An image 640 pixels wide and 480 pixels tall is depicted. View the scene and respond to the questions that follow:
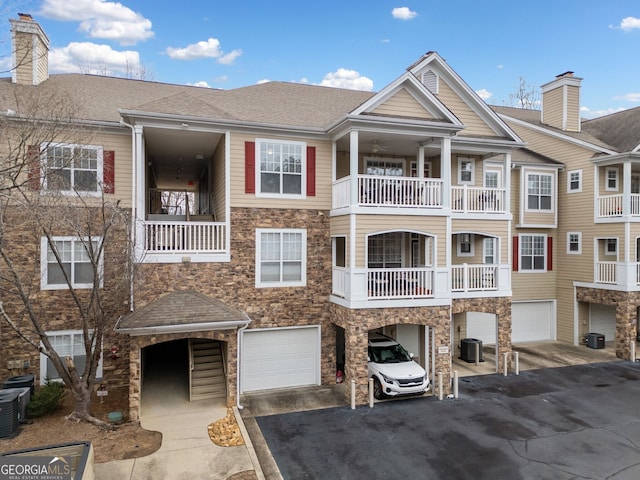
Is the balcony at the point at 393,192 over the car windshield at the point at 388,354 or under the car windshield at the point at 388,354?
over

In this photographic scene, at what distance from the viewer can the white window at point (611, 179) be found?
63.6ft

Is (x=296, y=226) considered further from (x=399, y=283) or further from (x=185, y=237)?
(x=399, y=283)

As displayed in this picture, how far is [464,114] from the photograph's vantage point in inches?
633

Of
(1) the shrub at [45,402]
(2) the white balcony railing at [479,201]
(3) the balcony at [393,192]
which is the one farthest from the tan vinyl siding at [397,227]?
(1) the shrub at [45,402]

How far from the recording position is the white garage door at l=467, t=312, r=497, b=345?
63.5ft

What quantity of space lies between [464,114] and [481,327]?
987cm

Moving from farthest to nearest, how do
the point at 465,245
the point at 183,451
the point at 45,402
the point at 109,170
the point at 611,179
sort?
1. the point at 611,179
2. the point at 465,245
3. the point at 109,170
4. the point at 45,402
5. the point at 183,451

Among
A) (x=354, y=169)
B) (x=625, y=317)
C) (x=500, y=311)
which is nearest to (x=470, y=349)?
(x=500, y=311)

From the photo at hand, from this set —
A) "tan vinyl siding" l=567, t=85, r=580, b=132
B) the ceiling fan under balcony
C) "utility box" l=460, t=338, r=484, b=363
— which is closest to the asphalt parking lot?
"utility box" l=460, t=338, r=484, b=363

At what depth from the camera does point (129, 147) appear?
521 inches

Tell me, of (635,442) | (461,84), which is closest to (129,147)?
(461,84)

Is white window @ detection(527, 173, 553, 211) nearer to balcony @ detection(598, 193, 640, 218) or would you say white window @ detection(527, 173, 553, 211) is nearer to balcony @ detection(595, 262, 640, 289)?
balcony @ detection(598, 193, 640, 218)

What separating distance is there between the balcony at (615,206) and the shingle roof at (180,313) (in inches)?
659

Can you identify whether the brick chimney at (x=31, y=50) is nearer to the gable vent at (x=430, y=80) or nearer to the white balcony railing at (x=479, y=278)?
the gable vent at (x=430, y=80)
